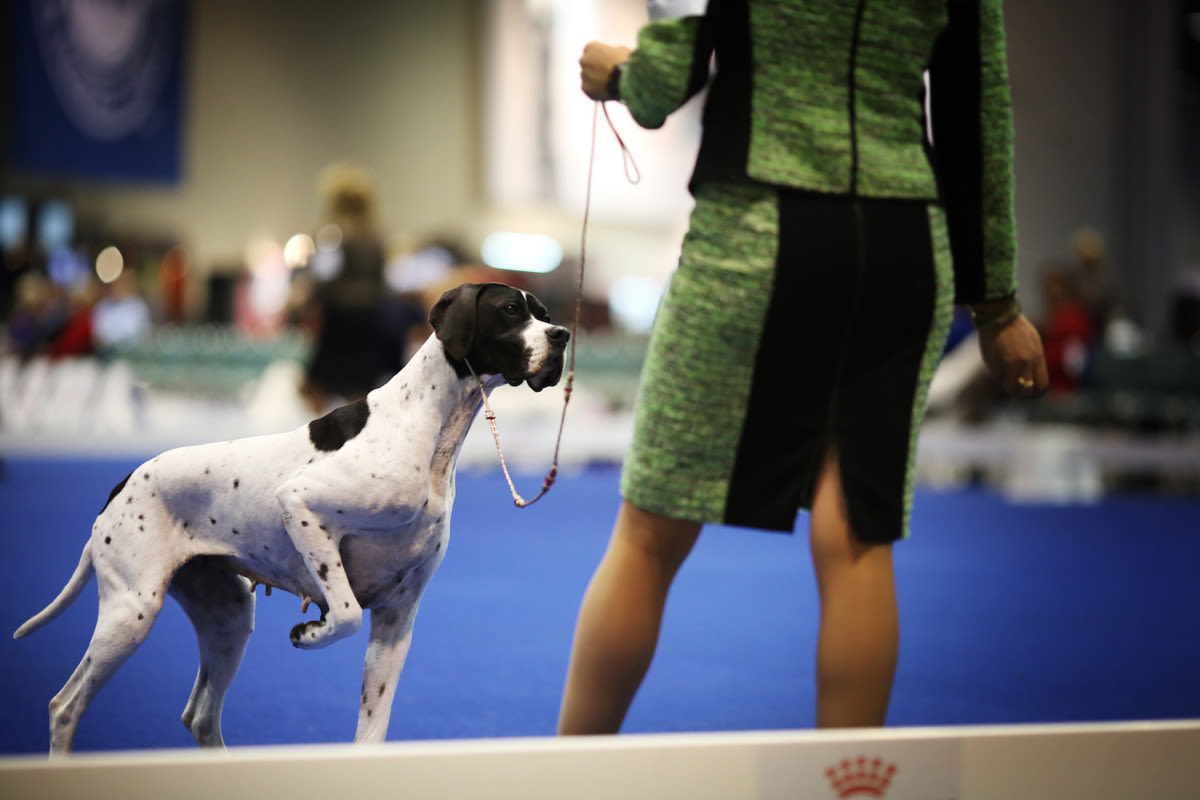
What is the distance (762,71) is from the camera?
1.38 metres

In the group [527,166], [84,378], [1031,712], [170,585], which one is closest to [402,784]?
[170,585]

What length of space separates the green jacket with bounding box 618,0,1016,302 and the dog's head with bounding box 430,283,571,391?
0.98 ft

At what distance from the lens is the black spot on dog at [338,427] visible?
1.28 meters

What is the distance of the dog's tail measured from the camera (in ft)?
4.39

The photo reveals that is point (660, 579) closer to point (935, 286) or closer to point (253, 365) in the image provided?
point (935, 286)

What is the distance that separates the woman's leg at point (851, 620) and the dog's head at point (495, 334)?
0.38 meters

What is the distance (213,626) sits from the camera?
1363 millimetres

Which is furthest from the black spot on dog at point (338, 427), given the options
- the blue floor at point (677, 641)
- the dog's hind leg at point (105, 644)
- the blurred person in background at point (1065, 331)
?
the blurred person in background at point (1065, 331)

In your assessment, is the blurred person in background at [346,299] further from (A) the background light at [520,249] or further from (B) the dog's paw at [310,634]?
(A) the background light at [520,249]

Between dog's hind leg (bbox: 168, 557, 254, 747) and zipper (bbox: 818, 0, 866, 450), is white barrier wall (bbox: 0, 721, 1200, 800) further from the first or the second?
zipper (bbox: 818, 0, 866, 450)

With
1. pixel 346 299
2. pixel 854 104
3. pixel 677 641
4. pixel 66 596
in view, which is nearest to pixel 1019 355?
pixel 854 104

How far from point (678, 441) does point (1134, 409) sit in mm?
7818

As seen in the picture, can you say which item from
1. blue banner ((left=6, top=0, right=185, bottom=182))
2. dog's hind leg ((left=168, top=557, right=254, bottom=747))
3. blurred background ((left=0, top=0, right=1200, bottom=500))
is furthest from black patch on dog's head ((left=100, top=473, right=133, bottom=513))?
blue banner ((left=6, top=0, right=185, bottom=182))

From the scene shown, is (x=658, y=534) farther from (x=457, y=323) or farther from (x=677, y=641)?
(x=677, y=641)
